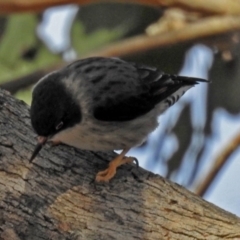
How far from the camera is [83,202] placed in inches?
116

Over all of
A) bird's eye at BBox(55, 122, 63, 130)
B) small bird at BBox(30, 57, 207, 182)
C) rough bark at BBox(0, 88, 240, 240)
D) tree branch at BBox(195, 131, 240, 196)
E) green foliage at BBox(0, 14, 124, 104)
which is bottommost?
rough bark at BBox(0, 88, 240, 240)

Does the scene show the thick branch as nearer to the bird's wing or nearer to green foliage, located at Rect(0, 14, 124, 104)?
green foliage, located at Rect(0, 14, 124, 104)

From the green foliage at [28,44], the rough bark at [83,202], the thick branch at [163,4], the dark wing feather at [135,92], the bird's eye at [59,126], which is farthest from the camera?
the green foliage at [28,44]

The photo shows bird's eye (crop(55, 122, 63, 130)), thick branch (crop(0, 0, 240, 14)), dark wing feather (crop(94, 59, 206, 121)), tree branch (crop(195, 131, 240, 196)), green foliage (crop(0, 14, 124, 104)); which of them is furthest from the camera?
green foliage (crop(0, 14, 124, 104))

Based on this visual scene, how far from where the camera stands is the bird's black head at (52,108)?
2.93 meters

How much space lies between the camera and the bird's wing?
3154 mm

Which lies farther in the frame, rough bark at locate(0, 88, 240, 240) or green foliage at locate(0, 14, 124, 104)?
green foliage at locate(0, 14, 124, 104)

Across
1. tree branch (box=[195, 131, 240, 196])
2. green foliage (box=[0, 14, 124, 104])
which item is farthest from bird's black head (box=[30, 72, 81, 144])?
tree branch (box=[195, 131, 240, 196])

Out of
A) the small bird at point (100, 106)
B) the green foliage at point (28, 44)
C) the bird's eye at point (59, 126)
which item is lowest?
the bird's eye at point (59, 126)

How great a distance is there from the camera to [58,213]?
291cm

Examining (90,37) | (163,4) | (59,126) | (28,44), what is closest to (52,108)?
(59,126)

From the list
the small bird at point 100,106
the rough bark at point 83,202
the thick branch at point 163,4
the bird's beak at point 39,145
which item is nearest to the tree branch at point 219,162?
the thick branch at point 163,4

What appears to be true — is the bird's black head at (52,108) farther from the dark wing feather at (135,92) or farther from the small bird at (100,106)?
the dark wing feather at (135,92)

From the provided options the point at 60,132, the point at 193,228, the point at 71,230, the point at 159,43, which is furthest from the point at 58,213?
the point at 159,43
